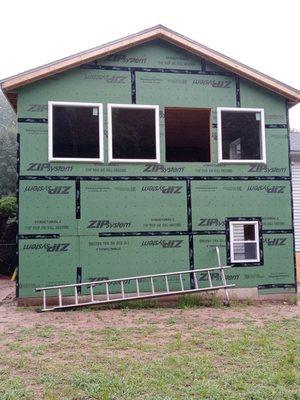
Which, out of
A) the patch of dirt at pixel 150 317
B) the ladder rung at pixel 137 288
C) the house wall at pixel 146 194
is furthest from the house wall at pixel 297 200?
the ladder rung at pixel 137 288

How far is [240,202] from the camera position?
36.3 feet

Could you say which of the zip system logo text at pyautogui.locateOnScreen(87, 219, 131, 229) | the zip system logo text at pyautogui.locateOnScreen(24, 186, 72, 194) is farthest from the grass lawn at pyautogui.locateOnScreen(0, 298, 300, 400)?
the zip system logo text at pyautogui.locateOnScreen(24, 186, 72, 194)

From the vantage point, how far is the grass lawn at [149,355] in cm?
472

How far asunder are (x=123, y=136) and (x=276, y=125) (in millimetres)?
4077

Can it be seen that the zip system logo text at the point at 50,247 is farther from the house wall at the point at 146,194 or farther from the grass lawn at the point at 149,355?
the grass lawn at the point at 149,355

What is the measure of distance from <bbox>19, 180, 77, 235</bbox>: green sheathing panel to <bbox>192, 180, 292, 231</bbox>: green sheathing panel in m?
3.07

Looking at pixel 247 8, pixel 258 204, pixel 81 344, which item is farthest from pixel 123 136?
pixel 247 8

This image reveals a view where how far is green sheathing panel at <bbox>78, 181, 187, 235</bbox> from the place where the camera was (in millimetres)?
10406

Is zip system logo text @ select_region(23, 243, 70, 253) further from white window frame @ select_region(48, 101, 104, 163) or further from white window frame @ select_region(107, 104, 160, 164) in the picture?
white window frame @ select_region(107, 104, 160, 164)

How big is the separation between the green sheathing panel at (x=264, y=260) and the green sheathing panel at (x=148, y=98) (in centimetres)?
170

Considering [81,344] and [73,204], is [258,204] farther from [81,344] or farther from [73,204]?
[81,344]

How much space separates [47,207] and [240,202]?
481 centimetres

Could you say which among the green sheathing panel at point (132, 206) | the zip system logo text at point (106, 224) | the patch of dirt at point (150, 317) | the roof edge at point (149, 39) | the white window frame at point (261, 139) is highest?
the roof edge at point (149, 39)

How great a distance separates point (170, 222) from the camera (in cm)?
1072
